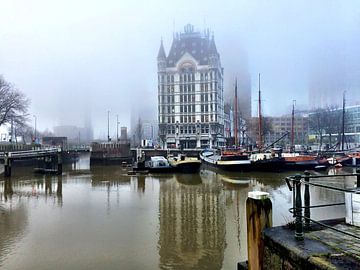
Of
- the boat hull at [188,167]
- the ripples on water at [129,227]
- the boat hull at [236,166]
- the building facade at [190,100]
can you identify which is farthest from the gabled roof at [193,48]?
the ripples on water at [129,227]

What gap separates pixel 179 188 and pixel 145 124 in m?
112

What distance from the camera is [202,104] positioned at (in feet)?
323

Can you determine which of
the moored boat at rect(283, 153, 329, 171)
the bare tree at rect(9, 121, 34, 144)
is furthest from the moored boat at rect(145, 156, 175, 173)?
the bare tree at rect(9, 121, 34, 144)

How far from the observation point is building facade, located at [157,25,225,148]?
97.0 m

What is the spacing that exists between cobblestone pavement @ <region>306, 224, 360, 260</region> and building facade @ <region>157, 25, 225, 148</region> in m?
89.6

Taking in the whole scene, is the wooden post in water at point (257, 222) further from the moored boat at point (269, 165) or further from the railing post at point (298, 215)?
the moored boat at point (269, 165)

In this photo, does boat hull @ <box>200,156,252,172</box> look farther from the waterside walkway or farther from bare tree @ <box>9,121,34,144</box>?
bare tree @ <box>9,121,34,144</box>

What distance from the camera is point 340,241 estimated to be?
4.48 meters

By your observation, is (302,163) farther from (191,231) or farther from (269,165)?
(191,231)

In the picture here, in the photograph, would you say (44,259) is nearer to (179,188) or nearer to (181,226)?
(181,226)

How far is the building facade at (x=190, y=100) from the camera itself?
97000 mm

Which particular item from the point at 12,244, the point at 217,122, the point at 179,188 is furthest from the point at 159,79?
the point at 12,244

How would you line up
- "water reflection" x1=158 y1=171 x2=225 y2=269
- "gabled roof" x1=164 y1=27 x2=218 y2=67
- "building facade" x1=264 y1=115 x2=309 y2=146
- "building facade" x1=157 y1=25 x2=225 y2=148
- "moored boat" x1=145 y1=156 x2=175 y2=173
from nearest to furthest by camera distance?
"water reflection" x1=158 y1=171 x2=225 y2=269 → "moored boat" x1=145 y1=156 x2=175 y2=173 → "building facade" x1=157 y1=25 x2=225 y2=148 → "gabled roof" x1=164 y1=27 x2=218 y2=67 → "building facade" x1=264 y1=115 x2=309 y2=146

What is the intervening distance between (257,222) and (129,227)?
9.46 m
